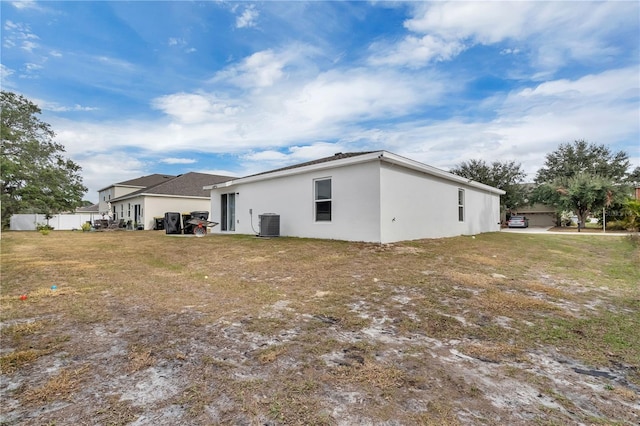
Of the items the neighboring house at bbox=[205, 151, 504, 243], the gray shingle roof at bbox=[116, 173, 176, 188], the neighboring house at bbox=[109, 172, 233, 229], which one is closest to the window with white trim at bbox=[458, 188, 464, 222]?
the neighboring house at bbox=[205, 151, 504, 243]

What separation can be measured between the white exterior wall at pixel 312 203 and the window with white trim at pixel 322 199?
147mm

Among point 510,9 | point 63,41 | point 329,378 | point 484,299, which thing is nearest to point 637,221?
point 510,9

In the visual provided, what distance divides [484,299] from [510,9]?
26.7 ft

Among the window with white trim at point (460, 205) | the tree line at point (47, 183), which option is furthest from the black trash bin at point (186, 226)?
the tree line at point (47, 183)

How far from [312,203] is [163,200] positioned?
1548cm

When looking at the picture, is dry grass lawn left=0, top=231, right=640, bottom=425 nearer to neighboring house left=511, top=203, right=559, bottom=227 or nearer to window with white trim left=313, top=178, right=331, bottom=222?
window with white trim left=313, top=178, right=331, bottom=222

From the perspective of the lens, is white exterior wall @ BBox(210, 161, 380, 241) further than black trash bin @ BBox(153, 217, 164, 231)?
No

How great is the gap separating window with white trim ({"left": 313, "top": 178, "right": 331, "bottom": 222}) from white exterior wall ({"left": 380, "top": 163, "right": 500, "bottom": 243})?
2144mm

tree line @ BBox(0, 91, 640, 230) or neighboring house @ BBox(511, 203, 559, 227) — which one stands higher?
tree line @ BBox(0, 91, 640, 230)

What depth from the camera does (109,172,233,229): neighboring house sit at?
2138 centimetres

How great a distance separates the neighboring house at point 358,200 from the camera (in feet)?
31.0

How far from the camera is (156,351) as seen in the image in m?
2.62

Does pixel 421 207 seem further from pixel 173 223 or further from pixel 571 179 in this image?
pixel 571 179

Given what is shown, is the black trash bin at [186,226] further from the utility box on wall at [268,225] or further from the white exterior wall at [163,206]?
the white exterior wall at [163,206]
